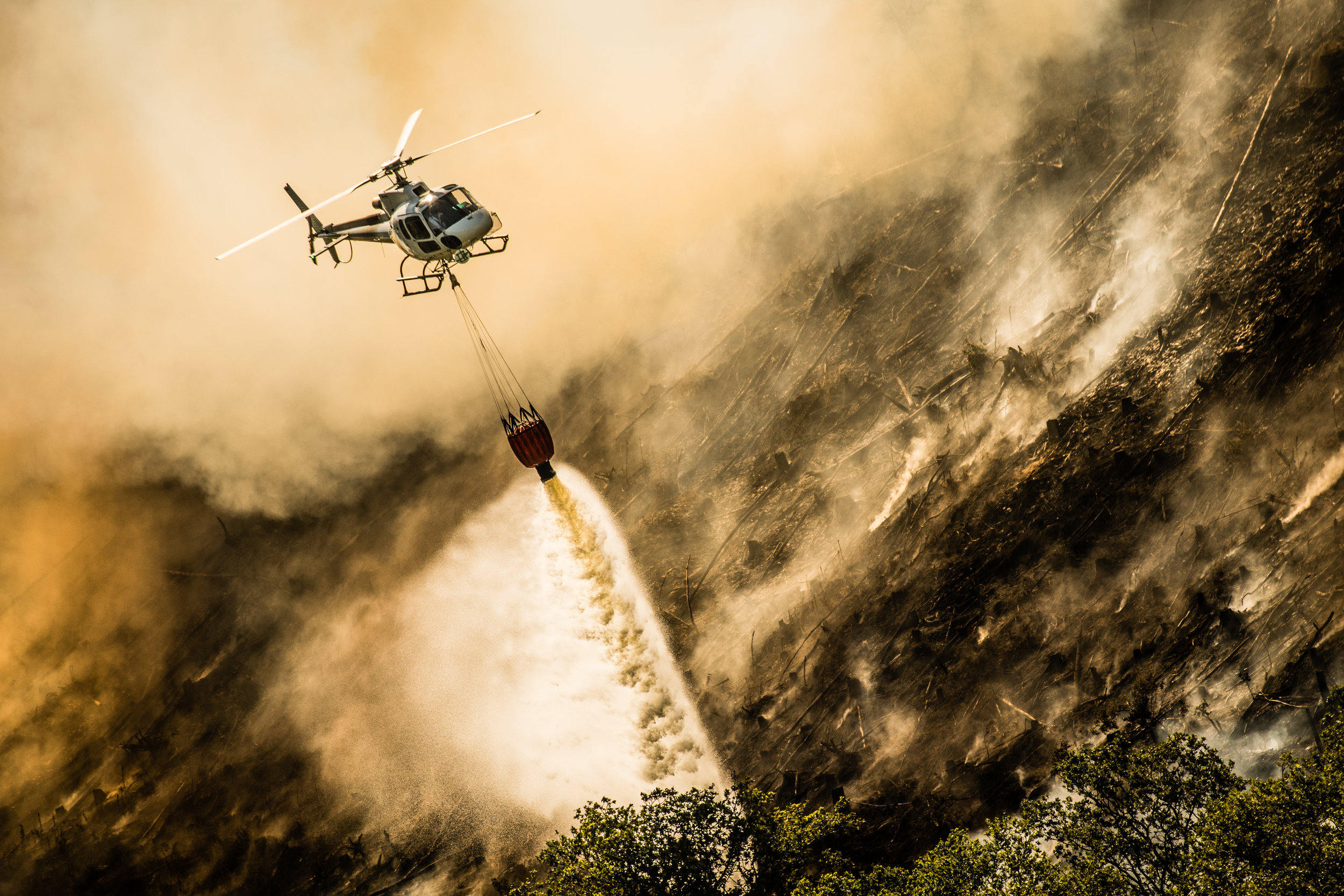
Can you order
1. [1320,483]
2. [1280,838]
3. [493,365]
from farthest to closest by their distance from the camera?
1. [493,365]
2. [1320,483]
3. [1280,838]

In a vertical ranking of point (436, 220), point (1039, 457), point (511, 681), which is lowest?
point (1039, 457)

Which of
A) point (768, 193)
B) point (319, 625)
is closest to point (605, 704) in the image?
point (319, 625)

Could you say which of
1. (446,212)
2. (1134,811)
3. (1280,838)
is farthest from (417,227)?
(1280,838)

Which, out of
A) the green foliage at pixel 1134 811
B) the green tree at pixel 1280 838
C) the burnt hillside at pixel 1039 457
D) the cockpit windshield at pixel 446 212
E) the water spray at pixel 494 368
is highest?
the water spray at pixel 494 368

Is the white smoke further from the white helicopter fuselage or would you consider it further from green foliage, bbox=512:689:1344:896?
the white helicopter fuselage

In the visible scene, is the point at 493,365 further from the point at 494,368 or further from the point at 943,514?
the point at 943,514

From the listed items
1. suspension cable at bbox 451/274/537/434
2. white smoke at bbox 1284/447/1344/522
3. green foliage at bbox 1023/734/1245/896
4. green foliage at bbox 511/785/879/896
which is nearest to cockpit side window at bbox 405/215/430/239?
suspension cable at bbox 451/274/537/434

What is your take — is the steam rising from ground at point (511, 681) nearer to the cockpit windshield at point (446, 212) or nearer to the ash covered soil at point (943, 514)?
the ash covered soil at point (943, 514)

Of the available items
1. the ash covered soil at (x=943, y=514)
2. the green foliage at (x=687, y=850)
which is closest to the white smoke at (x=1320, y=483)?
the ash covered soil at (x=943, y=514)
